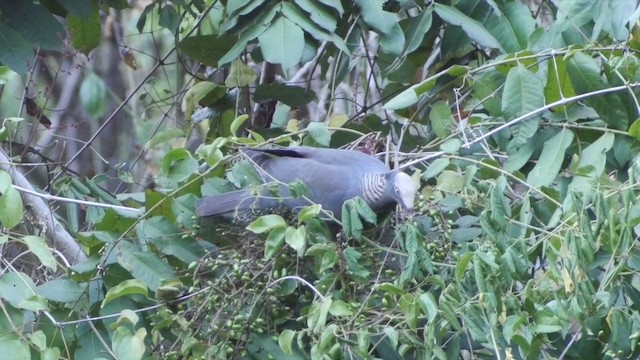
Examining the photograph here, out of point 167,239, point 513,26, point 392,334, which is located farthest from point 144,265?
point 513,26

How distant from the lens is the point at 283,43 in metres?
3.00

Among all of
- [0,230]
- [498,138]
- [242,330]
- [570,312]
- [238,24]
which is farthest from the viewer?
[238,24]

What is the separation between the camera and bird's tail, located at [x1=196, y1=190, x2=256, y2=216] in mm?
2564

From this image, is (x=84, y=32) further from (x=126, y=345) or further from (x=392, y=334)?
(x=392, y=334)

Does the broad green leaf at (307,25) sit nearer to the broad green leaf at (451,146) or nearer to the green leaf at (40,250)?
the broad green leaf at (451,146)

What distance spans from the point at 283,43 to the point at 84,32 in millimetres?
1105

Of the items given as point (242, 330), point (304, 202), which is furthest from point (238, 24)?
point (242, 330)

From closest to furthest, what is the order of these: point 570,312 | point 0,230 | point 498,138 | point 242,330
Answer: point 570,312
point 242,330
point 0,230
point 498,138

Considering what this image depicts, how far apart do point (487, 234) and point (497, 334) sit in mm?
211

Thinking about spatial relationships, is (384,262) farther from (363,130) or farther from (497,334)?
(363,130)

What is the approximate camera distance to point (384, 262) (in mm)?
2369

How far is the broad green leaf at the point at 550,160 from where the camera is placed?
2.54m

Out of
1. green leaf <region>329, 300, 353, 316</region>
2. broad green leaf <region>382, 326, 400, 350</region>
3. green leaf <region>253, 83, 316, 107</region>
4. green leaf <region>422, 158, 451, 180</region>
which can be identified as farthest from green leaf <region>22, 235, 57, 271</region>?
green leaf <region>253, 83, 316, 107</region>

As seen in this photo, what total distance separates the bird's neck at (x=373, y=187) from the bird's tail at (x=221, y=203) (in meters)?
0.34
